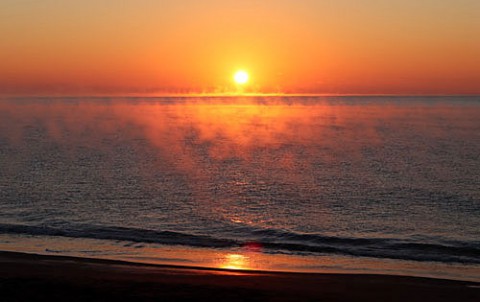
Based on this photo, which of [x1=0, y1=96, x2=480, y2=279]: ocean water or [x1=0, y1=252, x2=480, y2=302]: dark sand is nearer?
[x1=0, y1=252, x2=480, y2=302]: dark sand

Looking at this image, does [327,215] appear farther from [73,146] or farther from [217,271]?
[73,146]

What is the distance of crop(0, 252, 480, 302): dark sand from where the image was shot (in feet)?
36.1

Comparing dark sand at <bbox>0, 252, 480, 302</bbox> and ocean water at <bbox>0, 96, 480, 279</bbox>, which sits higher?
ocean water at <bbox>0, 96, 480, 279</bbox>

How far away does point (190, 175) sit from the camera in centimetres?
3103

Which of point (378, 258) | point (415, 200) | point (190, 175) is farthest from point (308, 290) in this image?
point (190, 175)

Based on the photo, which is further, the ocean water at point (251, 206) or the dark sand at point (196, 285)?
the ocean water at point (251, 206)

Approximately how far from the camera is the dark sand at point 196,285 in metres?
11.0

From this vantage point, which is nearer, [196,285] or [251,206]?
[196,285]

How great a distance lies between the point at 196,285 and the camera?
11.7 metres

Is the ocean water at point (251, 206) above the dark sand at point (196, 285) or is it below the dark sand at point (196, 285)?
above

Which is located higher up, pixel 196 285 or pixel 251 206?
pixel 251 206

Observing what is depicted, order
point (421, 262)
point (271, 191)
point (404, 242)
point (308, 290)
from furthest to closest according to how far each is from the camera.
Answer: point (271, 191)
point (404, 242)
point (421, 262)
point (308, 290)

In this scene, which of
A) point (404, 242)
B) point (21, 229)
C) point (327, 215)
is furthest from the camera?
point (327, 215)

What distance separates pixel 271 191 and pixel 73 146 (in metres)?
26.2
